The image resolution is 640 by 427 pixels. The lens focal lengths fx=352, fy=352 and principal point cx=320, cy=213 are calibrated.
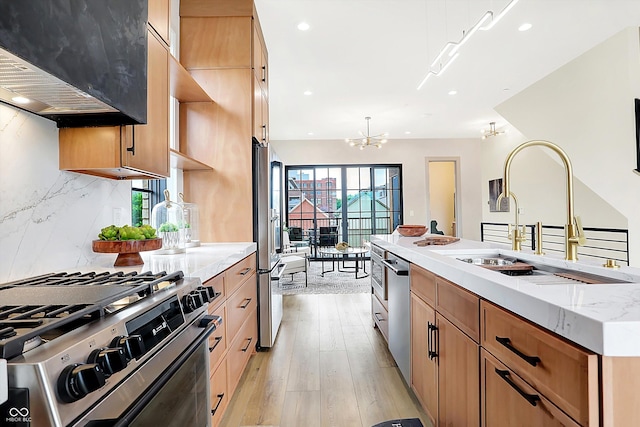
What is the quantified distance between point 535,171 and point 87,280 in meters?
7.63

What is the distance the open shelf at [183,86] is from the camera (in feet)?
7.12

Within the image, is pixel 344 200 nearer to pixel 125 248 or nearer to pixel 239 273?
pixel 239 273

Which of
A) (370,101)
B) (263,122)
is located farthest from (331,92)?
(263,122)

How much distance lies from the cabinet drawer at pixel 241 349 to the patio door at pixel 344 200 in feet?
19.6

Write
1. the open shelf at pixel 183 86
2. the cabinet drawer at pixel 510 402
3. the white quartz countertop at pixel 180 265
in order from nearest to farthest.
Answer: the cabinet drawer at pixel 510 402 → the white quartz countertop at pixel 180 265 → the open shelf at pixel 183 86

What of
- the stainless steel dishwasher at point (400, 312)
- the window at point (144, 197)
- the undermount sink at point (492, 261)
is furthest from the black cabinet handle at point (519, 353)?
the window at point (144, 197)

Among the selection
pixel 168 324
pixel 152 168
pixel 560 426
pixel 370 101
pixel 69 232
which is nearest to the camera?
pixel 560 426

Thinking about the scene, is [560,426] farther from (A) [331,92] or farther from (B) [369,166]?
(B) [369,166]

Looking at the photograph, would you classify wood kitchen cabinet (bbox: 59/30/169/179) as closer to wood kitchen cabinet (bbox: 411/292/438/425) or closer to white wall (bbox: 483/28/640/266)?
wood kitchen cabinet (bbox: 411/292/438/425)

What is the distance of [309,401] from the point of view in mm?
2150

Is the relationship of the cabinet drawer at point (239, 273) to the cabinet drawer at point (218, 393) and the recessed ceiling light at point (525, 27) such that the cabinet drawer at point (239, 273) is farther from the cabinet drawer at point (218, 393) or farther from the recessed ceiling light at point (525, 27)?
the recessed ceiling light at point (525, 27)

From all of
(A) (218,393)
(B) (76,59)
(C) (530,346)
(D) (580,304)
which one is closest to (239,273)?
(A) (218,393)

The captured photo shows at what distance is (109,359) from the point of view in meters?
0.69

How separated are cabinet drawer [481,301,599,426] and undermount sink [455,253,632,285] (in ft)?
1.45
